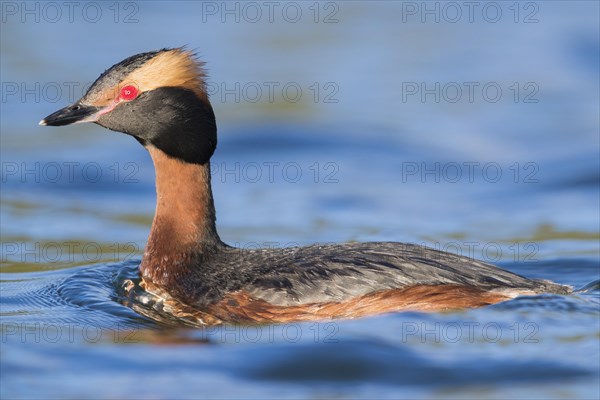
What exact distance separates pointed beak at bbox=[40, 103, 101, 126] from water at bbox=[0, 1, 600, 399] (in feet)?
5.13

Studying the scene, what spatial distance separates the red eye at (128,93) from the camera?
10.4 m

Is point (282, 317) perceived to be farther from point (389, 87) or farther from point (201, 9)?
point (201, 9)

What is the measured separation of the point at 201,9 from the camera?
19.8 m

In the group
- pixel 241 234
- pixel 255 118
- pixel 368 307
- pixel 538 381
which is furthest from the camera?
pixel 255 118

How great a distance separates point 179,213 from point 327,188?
4250 mm

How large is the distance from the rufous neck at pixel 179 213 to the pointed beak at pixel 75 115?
22.3 inches

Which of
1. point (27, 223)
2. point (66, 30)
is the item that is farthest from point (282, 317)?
point (66, 30)

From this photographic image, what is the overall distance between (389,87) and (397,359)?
9.14 metres

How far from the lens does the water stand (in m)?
8.91

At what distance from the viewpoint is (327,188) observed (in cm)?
1462
